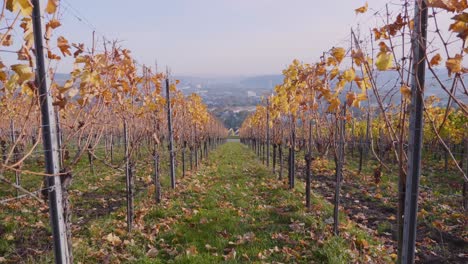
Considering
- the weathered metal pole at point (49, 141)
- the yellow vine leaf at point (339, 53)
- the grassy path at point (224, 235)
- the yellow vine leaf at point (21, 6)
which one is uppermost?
the yellow vine leaf at point (21, 6)

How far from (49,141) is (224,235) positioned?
3716 mm

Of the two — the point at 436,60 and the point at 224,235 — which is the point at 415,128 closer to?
the point at 436,60

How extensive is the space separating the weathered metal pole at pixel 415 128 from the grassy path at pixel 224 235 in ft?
6.52

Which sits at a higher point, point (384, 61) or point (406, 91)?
point (384, 61)

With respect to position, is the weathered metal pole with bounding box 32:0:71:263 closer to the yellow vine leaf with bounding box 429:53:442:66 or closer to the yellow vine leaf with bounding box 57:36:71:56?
the yellow vine leaf with bounding box 57:36:71:56

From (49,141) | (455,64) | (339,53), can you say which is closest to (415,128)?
(455,64)

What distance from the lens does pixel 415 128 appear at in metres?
2.55

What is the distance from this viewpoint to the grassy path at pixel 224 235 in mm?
4746

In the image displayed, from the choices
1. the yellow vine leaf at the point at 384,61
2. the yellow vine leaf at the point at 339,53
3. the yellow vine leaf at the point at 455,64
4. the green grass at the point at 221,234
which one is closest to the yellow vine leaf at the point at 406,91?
the yellow vine leaf at the point at 384,61

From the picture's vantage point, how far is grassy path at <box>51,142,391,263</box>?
475cm

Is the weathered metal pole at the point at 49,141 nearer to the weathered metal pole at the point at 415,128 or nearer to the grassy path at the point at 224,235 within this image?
the grassy path at the point at 224,235

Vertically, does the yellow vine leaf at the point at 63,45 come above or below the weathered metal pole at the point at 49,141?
above

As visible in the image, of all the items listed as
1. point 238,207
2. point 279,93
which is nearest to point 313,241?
point 238,207

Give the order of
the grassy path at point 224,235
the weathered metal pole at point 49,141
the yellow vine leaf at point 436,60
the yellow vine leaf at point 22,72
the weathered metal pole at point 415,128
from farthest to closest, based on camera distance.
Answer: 1. the grassy path at point 224,235
2. the weathered metal pole at point 49,141
3. the weathered metal pole at point 415,128
4. the yellow vine leaf at point 436,60
5. the yellow vine leaf at point 22,72
